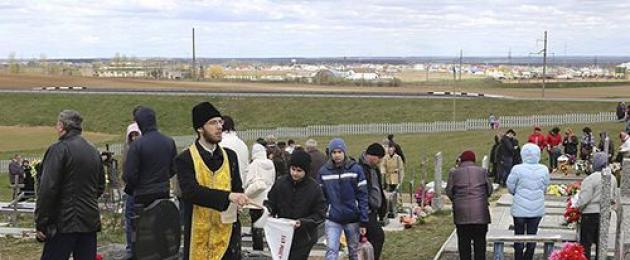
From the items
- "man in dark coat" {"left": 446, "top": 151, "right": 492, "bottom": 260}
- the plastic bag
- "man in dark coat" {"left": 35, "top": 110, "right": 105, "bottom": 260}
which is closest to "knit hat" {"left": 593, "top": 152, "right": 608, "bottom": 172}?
"man in dark coat" {"left": 446, "top": 151, "right": 492, "bottom": 260}

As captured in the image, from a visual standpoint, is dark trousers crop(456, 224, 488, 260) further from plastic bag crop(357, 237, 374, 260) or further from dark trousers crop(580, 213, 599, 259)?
plastic bag crop(357, 237, 374, 260)

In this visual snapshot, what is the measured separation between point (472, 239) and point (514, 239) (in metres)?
0.46

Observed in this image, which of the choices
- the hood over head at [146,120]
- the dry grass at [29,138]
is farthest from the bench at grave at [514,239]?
the dry grass at [29,138]

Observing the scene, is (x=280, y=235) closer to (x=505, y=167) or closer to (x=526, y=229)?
(x=526, y=229)

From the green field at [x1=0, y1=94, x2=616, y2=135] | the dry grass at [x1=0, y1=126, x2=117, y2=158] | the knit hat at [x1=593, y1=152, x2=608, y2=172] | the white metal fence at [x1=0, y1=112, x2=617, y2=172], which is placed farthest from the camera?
the green field at [x1=0, y1=94, x2=616, y2=135]

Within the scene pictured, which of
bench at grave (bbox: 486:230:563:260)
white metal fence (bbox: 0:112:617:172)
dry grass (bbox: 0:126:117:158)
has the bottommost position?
dry grass (bbox: 0:126:117:158)

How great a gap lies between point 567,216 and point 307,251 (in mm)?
4584

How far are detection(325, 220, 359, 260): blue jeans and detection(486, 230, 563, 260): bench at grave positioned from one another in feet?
6.62

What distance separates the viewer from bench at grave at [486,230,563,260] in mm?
9984

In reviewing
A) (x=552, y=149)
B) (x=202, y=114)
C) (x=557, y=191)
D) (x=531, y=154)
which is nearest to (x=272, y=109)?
(x=552, y=149)

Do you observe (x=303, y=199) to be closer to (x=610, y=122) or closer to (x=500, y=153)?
(x=500, y=153)

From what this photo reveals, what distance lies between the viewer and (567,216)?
1119 cm

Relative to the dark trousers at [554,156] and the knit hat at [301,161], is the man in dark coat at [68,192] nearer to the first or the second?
the knit hat at [301,161]

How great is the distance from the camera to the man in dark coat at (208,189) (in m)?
5.93
